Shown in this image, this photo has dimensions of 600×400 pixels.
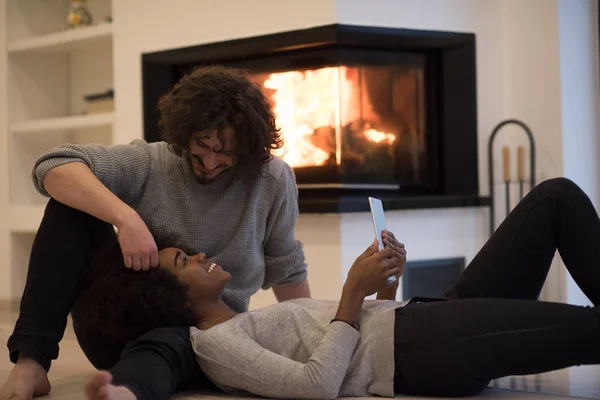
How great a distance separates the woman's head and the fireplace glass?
1796mm

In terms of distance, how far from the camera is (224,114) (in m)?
1.87

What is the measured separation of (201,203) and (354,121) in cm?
174

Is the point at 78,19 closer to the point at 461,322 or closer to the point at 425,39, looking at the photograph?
the point at 425,39

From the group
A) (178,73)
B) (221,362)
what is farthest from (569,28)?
(221,362)

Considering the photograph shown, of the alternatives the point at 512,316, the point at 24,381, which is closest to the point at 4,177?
the point at 24,381

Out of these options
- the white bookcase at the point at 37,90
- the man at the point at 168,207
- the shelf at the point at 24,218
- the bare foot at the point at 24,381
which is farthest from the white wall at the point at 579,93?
the shelf at the point at 24,218

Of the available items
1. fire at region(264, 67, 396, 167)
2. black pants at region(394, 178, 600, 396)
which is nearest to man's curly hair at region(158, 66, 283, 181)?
black pants at region(394, 178, 600, 396)

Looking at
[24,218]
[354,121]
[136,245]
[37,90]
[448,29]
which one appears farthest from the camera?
[37,90]

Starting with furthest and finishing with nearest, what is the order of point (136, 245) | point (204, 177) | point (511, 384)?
point (511, 384), point (204, 177), point (136, 245)

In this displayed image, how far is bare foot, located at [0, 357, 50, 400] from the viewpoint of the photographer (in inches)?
69.3

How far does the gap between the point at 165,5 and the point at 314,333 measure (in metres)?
2.61

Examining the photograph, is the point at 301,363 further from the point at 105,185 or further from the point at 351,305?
the point at 105,185

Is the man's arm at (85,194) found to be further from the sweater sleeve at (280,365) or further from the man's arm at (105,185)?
the sweater sleeve at (280,365)

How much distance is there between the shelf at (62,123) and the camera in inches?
172
